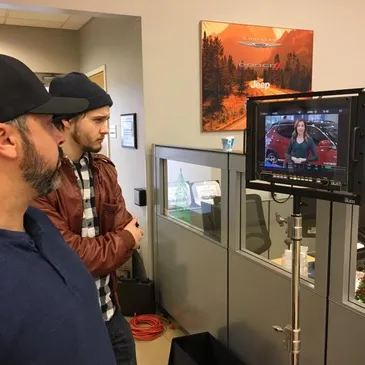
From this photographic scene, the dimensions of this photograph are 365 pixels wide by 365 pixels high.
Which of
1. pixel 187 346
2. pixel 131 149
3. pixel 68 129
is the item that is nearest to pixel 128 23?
pixel 131 149

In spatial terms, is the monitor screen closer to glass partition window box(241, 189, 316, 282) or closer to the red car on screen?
the red car on screen

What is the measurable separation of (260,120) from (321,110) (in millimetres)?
265

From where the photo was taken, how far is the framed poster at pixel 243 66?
3.57 meters

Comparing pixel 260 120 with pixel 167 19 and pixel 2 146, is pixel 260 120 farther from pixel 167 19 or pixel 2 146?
pixel 167 19

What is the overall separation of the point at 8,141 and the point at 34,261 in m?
0.24

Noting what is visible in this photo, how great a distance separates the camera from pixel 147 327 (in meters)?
3.17

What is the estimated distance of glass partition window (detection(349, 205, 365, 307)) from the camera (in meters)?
1.75

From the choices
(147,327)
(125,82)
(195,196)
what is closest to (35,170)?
(195,196)

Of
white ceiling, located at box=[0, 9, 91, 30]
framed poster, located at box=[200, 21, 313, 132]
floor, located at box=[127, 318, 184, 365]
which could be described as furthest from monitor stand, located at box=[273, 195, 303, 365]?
white ceiling, located at box=[0, 9, 91, 30]

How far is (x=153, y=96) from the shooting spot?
11.1 feet

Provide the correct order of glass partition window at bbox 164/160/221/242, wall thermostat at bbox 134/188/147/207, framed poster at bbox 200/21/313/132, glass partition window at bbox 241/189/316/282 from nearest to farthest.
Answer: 1. glass partition window at bbox 241/189/316/282
2. glass partition window at bbox 164/160/221/242
3. wall thermostat at bbox 134/188/147/207
4. framed poster at bbox 200/21/313/132

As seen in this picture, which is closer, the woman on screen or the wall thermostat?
the woman on screen

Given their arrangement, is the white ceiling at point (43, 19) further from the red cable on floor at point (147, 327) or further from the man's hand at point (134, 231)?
the man's hand at point (134, 231)

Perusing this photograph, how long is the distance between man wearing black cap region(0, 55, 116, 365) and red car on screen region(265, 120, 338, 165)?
82 centimetres
